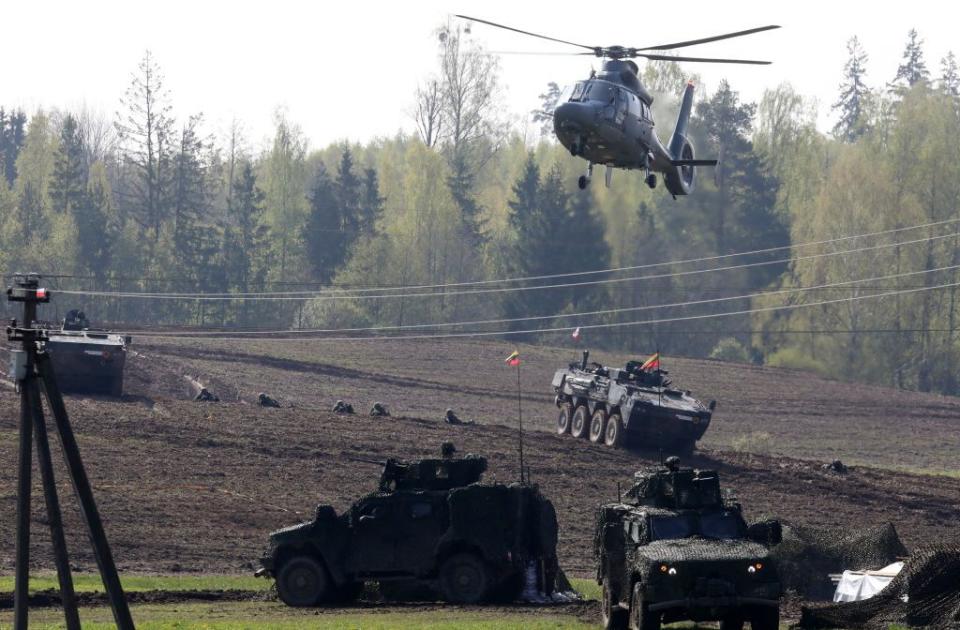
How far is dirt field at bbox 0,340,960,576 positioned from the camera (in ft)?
90.6

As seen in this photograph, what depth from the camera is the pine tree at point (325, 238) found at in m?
82.0

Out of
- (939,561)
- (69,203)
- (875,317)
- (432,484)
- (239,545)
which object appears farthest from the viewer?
(69,203)

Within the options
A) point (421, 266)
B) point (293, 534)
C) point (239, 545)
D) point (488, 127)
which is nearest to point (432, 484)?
point (293, 534)

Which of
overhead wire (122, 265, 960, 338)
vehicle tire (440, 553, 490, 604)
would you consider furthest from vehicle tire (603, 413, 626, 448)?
overhead wire (122, 265, 960, 338)

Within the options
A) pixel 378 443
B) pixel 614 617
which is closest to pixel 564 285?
pixel 378 443

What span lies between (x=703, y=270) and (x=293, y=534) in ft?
183

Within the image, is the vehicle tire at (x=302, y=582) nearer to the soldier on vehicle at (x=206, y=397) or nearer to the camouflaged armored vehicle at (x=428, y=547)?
the camouflaged armored vehicle at (x=428, y=547)

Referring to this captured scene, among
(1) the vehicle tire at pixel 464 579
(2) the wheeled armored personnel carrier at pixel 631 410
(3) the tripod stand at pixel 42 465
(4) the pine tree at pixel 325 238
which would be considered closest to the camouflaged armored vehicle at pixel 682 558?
(1) the vehicle tire at pixel 464 579

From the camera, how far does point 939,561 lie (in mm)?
17469

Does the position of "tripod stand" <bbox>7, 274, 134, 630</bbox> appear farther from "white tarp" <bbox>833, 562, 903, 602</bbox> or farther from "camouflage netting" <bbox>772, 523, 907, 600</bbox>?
"camouflage netting" <bbox>772, 523, 907, 600</bbox>

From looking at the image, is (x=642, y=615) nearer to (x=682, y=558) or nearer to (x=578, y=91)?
(x=682, y=558)

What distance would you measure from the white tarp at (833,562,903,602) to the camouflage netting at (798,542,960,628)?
1.52 m

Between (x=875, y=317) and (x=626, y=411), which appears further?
(x=875, y=317)

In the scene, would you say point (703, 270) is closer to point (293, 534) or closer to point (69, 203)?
point (69, 203)
